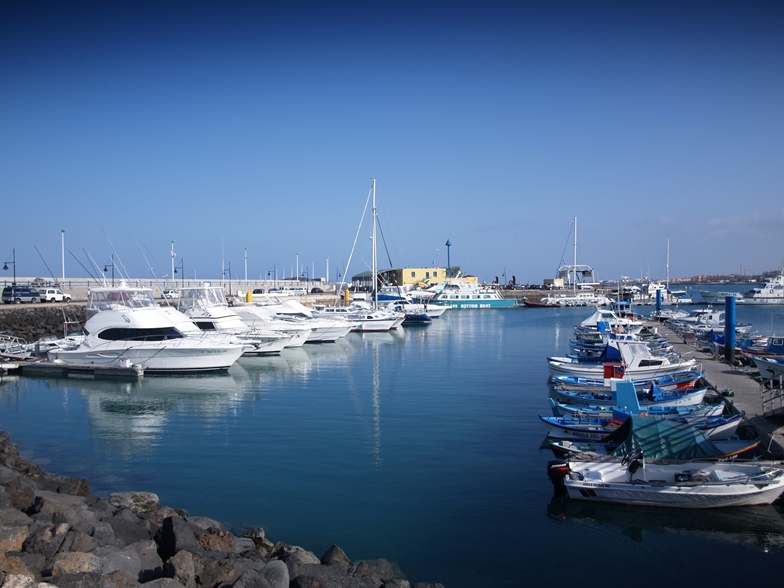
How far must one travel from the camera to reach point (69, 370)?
3000 centimetres

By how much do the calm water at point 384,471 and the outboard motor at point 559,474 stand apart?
0.34 meters

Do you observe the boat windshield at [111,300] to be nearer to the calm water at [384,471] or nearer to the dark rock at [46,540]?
the calm water at [384,471]

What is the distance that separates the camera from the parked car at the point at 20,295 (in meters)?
57.2

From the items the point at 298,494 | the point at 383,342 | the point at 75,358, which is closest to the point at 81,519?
the point at 298,494

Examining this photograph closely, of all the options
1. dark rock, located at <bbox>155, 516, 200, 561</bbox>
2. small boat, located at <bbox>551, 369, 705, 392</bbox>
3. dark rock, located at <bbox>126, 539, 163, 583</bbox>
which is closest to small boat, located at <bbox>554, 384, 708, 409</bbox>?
small boat, located at <bbox>551, 369, 705, 392</bbox>

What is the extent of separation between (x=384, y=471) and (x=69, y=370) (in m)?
21.4

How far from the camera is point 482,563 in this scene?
1085cm

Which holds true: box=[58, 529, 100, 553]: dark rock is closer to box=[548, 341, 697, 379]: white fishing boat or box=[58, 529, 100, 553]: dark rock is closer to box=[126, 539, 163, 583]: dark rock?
box=[126, 539, 163, 583]: dark rock

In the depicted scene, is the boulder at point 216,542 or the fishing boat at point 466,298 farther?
the fishing boat at point 466,298

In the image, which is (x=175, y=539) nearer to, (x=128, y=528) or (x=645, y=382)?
(x=128, y=528)

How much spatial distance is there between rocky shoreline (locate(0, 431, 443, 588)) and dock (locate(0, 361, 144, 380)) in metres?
17.7

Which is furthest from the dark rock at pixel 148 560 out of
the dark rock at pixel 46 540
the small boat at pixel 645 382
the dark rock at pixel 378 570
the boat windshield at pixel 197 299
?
the boat windshield at pixel 197 299

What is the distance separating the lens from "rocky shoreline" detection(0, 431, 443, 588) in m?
7.60

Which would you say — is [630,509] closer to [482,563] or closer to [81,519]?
[482,563]
